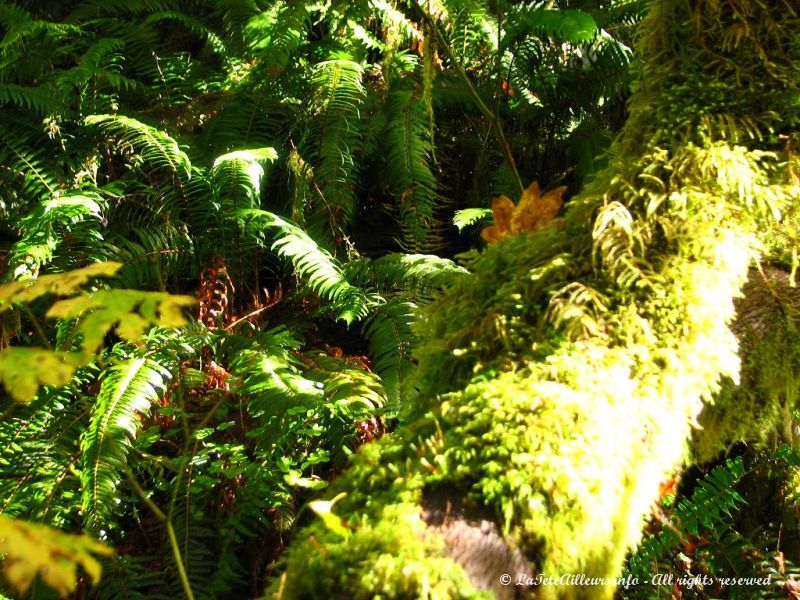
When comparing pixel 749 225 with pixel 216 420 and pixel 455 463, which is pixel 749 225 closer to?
pixel 455 463

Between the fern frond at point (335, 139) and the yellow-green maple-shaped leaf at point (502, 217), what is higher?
the fern frond at point (335, 139)

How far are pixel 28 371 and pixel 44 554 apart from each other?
0.39m

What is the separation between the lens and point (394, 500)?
3.33 ft

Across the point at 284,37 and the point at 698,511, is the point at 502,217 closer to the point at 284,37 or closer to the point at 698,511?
the point at 698,511

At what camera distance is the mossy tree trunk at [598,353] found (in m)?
0.96

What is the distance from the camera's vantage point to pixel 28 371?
1.28 m

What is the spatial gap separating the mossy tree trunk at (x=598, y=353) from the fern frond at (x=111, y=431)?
155cm

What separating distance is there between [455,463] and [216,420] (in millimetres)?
2262

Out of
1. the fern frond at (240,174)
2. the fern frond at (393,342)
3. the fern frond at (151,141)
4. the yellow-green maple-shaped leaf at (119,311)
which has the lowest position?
the yellow-green maple-shaped leaf at (119,311)

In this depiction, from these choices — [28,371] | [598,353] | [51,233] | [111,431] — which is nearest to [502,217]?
[598,353]

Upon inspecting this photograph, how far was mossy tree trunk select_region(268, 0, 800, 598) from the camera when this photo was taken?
956mm

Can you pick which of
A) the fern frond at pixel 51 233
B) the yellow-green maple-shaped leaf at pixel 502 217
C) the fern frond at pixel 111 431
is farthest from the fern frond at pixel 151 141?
the yellow-green maple-shaped leaf at pixel 502 217

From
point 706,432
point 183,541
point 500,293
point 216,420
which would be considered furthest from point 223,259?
point 706,432

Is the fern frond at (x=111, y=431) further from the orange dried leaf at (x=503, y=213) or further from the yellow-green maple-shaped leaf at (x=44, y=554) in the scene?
the orange dried leaf at (x=503, y=213)
